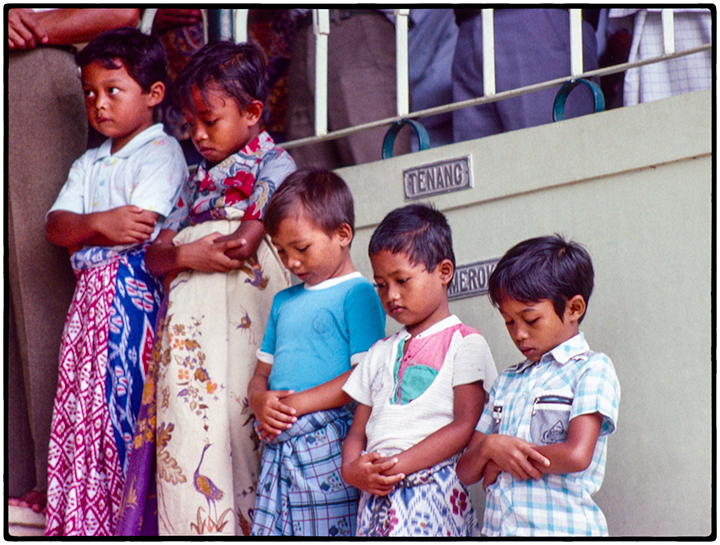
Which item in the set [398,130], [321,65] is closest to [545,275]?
[398,130]

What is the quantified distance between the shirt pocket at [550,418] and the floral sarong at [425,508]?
24 cm

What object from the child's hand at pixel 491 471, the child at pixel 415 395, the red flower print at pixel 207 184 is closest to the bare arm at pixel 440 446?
the child at pixel 415 395

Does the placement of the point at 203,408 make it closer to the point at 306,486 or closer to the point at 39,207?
the point at 306,486

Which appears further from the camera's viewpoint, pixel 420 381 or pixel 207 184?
pixel 207 184

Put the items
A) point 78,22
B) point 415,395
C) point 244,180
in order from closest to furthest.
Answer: point 415,395 → point 244,180 → point 78,22

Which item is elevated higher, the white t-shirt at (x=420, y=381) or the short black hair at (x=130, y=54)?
the short black hair at (x=130, y=54)

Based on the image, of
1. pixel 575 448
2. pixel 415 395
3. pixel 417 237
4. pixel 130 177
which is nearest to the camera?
pixel 575 448

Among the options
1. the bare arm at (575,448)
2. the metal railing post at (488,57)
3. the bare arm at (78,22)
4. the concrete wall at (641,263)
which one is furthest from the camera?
the bare arm at (78,22)

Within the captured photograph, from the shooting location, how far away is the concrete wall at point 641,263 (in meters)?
2.10

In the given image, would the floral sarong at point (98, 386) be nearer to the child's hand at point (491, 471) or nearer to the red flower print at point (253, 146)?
the red flower print at point (253, 146)

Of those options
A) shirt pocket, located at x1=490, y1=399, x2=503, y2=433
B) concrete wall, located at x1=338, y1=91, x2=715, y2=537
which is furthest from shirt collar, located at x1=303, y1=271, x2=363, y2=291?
shirt pocket, located at x1=490, y1=399, x2=503, y2=433

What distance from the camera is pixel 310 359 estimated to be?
2.29 meters

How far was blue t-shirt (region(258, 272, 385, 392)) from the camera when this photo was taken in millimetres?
2285

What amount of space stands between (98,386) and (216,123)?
79 cm
